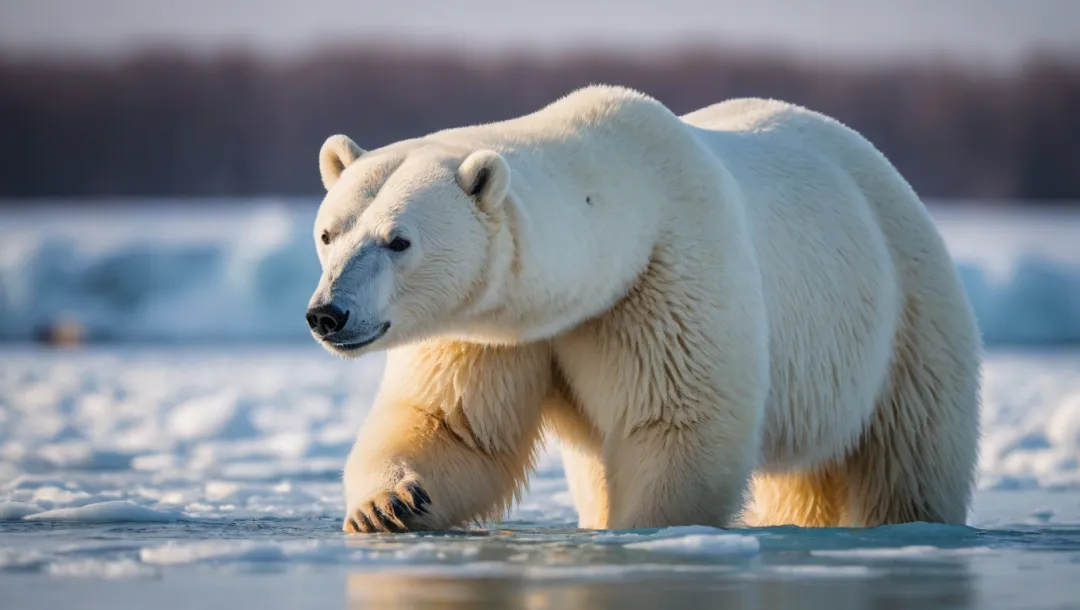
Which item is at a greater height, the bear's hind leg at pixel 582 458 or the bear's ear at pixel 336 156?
the bear's ear at pixel 336 156

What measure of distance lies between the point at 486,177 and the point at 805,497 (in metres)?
2.07

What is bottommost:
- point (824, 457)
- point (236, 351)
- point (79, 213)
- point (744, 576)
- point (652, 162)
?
point (744, 576)

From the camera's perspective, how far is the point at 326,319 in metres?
3.68

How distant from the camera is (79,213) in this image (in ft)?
97.0

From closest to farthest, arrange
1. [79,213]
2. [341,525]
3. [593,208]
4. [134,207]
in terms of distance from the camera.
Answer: [593,208]
[341,525]
[79,213]
[134,207]

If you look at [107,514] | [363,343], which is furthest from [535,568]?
[107,514]

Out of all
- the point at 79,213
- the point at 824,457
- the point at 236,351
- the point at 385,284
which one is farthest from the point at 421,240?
the point at 79,213

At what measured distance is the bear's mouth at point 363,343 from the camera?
149 inches

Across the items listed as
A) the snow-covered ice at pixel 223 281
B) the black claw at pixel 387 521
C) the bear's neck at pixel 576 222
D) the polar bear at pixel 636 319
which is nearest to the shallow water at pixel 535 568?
the black claw at pixel 387 521

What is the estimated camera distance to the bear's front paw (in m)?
4.11

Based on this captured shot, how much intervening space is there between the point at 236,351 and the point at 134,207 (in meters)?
16.4

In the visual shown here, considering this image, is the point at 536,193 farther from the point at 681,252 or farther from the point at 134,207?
the point at 134,207

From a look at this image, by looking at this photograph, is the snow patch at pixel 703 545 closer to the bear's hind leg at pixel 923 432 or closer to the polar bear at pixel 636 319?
the polar bear at pixel 636 319

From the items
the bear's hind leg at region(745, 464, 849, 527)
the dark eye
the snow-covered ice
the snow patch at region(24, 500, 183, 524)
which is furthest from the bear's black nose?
the snow-covered ice
